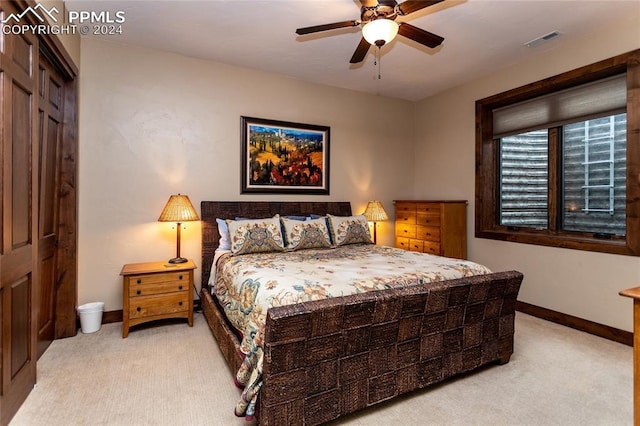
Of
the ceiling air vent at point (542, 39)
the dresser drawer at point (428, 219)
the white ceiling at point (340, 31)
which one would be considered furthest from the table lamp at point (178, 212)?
the ceiling air vent at point (542, 39)

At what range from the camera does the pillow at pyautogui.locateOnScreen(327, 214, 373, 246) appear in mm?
3756

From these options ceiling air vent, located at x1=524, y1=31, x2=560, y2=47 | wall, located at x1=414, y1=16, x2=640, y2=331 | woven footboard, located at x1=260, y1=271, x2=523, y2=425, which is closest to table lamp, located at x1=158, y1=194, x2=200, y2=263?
woven footboard, located at x1=260, y1=271, x2=523, y2=425

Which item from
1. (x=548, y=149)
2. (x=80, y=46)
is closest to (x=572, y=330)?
(x=548, y=149)

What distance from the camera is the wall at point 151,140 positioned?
3.21 m

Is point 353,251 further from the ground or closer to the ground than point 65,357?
further from the ground

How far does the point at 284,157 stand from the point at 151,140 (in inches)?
59.8

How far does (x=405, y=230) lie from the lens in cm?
476

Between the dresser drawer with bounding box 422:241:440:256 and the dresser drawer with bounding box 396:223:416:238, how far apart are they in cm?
27

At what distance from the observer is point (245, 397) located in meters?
1.63

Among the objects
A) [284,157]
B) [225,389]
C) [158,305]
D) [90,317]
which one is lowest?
[225,389]

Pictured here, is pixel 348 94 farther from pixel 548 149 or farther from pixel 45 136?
pixel 45 136

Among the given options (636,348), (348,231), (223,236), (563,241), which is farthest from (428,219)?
(636,348)

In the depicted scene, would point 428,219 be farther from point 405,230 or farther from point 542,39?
point 542,39

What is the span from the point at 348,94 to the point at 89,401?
430 cm
